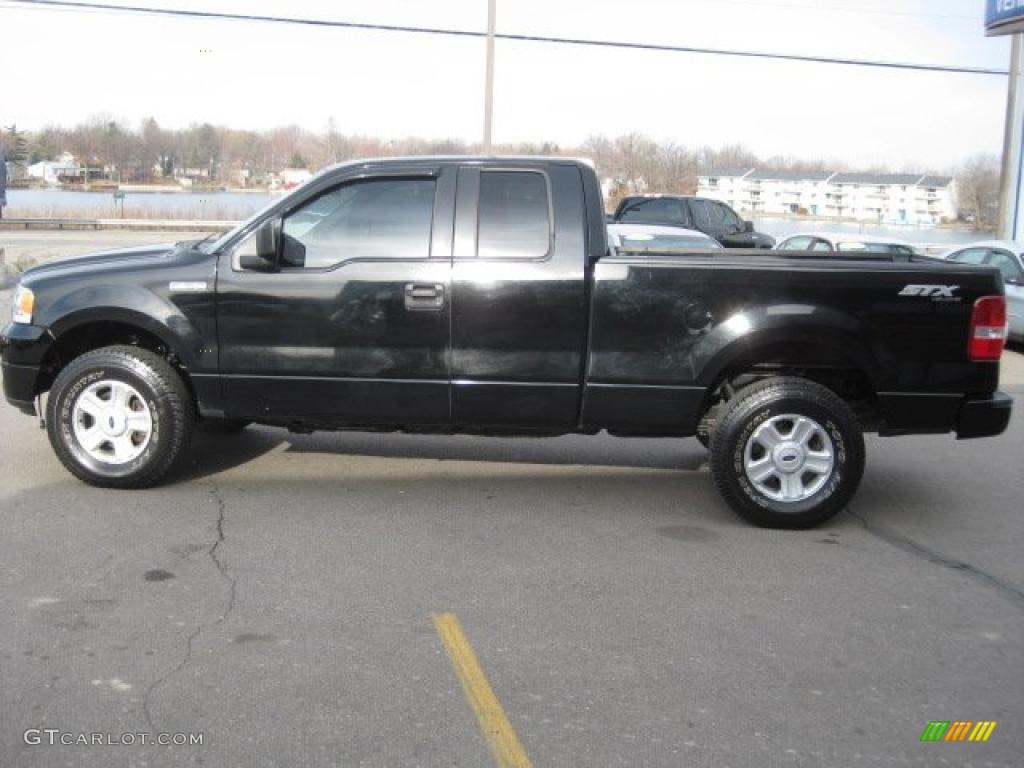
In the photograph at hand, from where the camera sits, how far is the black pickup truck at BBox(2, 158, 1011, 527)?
571 cm

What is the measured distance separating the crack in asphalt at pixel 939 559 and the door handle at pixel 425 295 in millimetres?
2806

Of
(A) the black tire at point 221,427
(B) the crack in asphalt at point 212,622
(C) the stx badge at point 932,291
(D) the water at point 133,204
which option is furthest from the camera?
(D) the water at point 133,204

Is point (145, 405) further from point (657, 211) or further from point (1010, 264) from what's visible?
point (657, 211)

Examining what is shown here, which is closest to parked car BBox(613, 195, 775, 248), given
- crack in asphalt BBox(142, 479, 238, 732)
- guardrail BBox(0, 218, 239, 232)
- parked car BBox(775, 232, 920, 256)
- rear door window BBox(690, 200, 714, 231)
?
rear door window BBox(690, 200, 714, 231)

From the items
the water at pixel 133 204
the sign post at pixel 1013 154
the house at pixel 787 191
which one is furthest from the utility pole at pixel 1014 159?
the water at pixel 133 204

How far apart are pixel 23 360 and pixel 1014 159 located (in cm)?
2273

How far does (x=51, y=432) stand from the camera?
617cm

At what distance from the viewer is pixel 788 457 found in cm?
579

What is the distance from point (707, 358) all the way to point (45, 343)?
3932 millimetres

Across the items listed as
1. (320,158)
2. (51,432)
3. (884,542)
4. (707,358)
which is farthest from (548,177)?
(320,158)

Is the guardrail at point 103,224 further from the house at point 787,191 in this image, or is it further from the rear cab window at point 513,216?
the rear cab window at point 513,216

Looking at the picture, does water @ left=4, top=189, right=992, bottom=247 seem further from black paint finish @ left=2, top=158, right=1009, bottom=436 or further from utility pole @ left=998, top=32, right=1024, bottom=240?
black paint finish @ left=2, top=158, right=1009, bottom=436

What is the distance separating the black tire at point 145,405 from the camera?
239 inches

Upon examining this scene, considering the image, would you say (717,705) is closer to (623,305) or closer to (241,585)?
(241,585)
